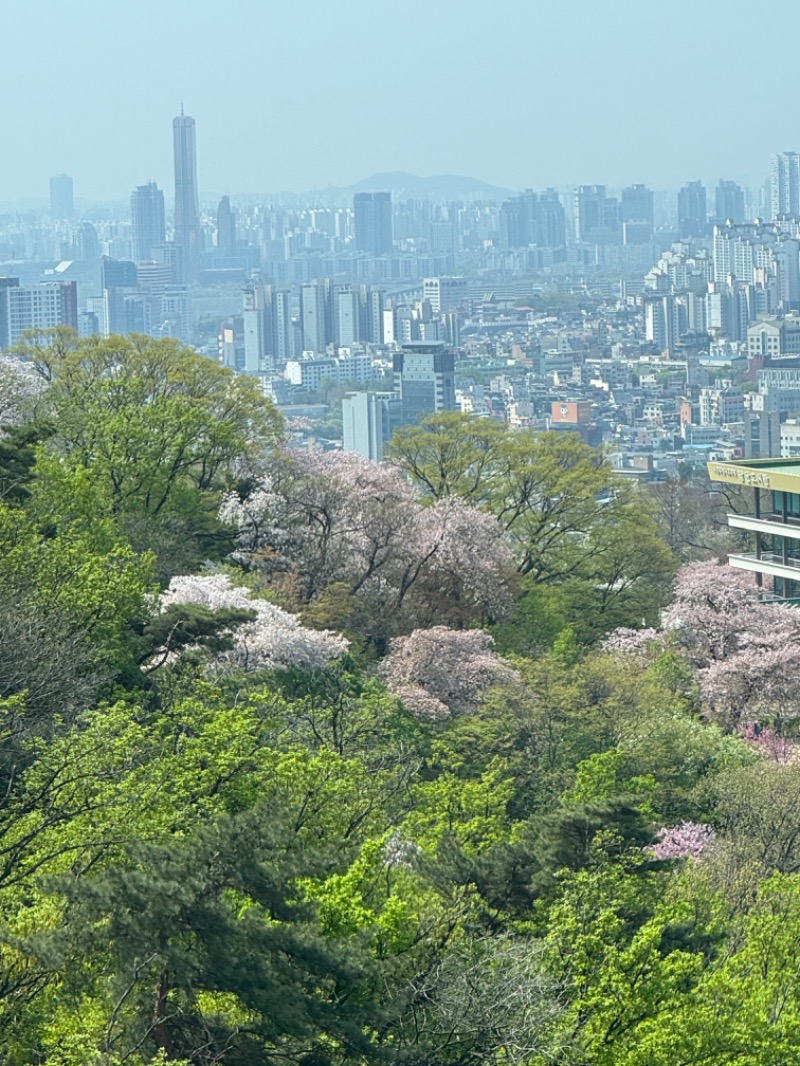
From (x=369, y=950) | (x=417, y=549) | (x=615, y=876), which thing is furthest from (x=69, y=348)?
(x=369, y=950)

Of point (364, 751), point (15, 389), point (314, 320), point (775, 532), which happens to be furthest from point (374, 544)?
point (314, 320)

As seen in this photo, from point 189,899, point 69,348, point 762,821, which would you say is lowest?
point 762,821

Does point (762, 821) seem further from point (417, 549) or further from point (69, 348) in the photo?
point (69, 348)

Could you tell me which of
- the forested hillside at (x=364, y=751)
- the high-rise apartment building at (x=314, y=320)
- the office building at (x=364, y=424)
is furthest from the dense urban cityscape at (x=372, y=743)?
the high-rise apartment building at (x=314, y=320)

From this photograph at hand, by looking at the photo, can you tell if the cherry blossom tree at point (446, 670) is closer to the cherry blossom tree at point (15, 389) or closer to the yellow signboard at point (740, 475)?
the cherry blossom tree at point (15, 389)

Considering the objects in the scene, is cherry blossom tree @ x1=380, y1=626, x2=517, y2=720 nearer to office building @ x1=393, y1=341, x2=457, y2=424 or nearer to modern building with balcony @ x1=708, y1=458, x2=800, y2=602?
modern building with balcony @ x1=708, y1=458, x2=800, y2=602

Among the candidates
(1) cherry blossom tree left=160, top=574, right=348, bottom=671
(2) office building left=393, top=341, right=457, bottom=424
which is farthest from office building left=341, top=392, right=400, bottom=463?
(1) cherry blossom tree left=160, top=574, right=348, bottom=671
